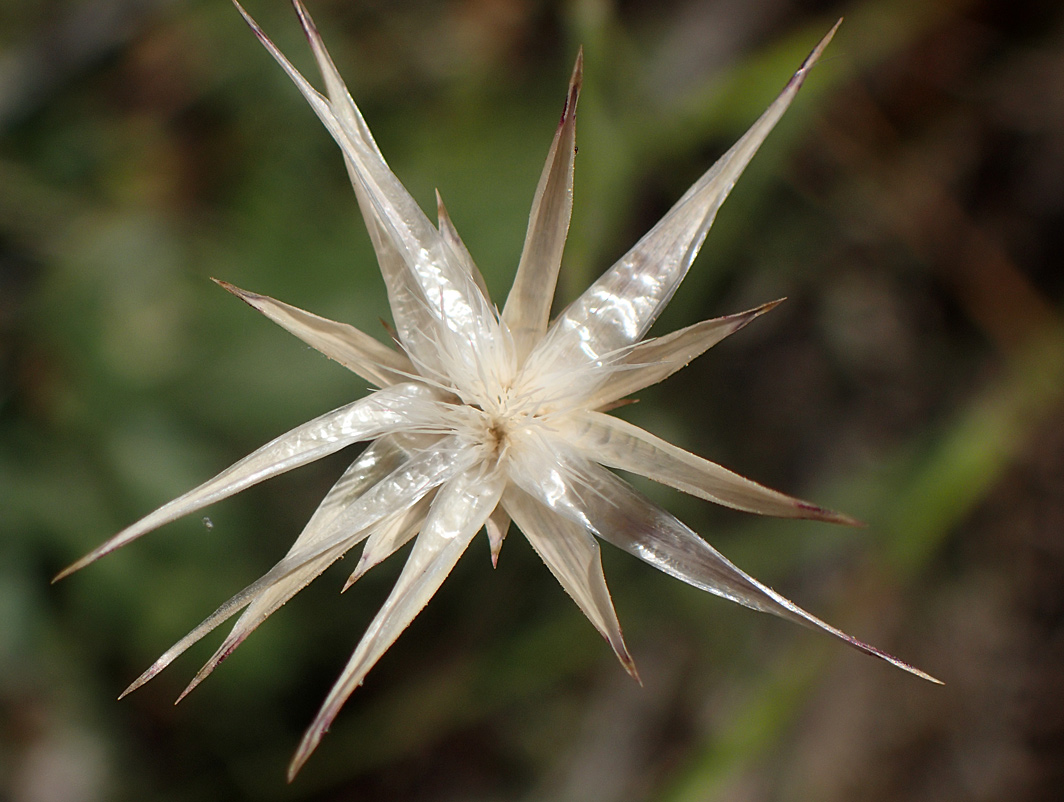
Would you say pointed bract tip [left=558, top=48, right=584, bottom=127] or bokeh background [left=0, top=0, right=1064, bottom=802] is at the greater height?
pointed bract tip [left=558, top=48, right=584, bottom=127]

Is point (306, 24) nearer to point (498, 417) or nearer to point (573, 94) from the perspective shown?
point (573, 94)

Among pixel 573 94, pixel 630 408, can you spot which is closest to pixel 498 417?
pixel 573 94

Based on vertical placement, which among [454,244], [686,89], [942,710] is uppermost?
[454,244]

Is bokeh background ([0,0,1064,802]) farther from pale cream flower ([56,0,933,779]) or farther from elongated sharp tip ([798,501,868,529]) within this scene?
elongated sharp tip ([798,501,868,529])

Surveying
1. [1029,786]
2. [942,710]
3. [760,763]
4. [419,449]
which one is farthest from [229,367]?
[1029,786]

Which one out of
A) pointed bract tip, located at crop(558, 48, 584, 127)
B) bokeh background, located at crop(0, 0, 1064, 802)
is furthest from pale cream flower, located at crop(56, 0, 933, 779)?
bokeh background, located at crop(0, 0, 1064, 802)

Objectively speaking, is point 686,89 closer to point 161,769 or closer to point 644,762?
point 644,762
